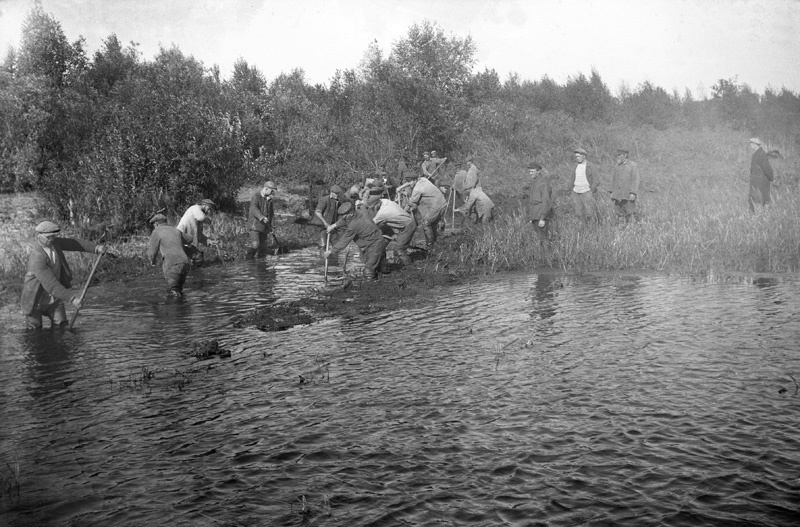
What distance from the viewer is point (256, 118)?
99.9 ft

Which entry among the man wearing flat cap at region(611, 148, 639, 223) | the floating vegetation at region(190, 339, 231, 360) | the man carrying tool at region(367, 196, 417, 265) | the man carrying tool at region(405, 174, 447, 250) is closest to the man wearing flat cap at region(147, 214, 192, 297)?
the man carrying tool at region(367, 196, 417, 265)

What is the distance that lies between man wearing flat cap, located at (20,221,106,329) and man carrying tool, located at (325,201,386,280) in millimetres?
4668

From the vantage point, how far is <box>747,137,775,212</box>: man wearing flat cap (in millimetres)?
15578

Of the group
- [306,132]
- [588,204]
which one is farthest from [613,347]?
[306,132]

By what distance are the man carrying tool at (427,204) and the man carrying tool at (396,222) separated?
0.92 metres

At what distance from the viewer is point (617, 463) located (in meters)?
5.25

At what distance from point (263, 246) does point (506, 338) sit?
11.3 meters

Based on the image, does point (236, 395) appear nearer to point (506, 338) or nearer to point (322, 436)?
point (322, 436)

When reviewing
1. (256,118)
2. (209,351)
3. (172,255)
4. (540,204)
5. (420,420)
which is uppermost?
(256,118)

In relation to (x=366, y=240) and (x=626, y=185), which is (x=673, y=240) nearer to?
(x=626, y=185)

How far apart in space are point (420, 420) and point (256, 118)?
26.1 metres

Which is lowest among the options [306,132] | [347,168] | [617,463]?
[617,463]

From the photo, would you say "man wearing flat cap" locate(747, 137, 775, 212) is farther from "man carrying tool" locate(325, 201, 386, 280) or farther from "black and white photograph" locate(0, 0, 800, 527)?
"man carrying tool" locate(325, 201, 386, 280)

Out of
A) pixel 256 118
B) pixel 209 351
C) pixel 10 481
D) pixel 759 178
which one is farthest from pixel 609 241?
pixel 256 118
